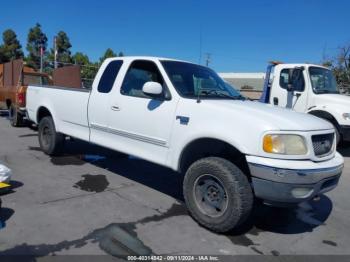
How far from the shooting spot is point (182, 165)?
4438mm

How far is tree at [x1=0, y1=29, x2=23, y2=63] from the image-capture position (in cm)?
4882

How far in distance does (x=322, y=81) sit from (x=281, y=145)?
6954mm

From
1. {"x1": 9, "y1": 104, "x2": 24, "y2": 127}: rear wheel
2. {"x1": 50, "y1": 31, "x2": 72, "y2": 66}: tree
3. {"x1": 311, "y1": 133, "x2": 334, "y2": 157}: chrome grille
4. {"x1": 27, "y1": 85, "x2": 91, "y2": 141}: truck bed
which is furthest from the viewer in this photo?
{"x1": 50, "y1": 31, "x2": 72, "y2": 66}: tree

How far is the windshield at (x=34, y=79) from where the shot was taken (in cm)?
1262

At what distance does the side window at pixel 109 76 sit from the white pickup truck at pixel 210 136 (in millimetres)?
Result: 19

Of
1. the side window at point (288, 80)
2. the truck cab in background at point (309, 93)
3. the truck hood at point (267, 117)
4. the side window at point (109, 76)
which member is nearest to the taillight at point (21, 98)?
the side window at point (109, 76)

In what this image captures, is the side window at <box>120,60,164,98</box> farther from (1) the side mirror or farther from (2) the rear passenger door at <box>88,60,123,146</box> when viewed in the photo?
(1) the side mirror

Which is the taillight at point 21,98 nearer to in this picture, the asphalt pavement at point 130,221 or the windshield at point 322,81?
the asphalt pavement at point 130,221

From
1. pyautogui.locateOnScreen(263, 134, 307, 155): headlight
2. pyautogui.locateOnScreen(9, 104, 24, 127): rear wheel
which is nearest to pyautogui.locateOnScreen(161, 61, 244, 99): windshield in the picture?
pyautogui.locateOnScreen(263, 134, 307, 155): headlight

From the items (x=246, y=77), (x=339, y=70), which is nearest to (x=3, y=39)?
(x=246, y=77)

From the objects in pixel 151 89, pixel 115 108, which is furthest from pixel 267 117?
pixel 115 108

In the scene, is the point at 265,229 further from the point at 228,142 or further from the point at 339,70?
the point at 339,70

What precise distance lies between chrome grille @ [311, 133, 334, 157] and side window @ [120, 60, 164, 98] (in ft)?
7.24

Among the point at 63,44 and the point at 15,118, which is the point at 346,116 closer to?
the point at 15,118
